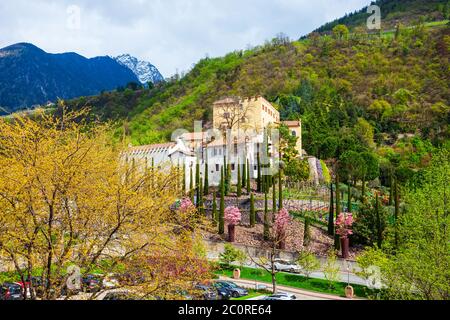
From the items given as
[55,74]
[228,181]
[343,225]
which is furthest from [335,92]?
[55,74]

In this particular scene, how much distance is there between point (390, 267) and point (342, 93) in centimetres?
6623

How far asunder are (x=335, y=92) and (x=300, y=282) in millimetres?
58247

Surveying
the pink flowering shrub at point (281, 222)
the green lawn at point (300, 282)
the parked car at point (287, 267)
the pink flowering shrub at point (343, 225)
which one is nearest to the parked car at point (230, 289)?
the green lawn at point (300, 282)

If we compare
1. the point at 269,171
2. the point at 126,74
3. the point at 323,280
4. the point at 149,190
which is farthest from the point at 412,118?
the point at 126,74

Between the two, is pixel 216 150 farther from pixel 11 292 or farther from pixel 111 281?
pixel 111 281

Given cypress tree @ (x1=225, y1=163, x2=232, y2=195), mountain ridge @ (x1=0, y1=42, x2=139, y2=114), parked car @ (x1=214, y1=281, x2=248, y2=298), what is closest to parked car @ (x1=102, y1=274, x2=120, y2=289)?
parked car @ (x1=214, y1=281, x2=248, y2=298)

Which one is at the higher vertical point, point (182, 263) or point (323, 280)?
point (182, 263)

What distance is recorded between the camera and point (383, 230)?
29250mm

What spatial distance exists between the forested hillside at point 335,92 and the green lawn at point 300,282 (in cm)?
2877

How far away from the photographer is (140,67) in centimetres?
16138

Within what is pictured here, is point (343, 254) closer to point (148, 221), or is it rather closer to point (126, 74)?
point (148, 221)

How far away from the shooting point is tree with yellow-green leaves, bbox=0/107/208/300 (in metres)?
9.67

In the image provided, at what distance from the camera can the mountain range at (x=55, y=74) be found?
98.2 meters

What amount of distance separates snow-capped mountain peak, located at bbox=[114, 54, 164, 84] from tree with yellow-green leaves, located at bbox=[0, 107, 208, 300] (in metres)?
143
